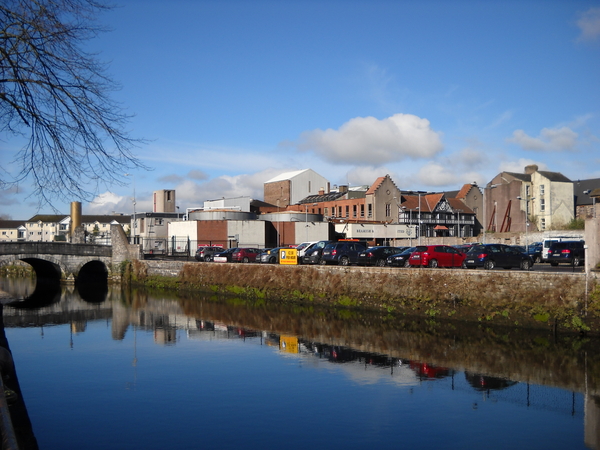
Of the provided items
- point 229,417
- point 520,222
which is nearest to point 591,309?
point 229,417

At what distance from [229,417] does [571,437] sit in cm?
766

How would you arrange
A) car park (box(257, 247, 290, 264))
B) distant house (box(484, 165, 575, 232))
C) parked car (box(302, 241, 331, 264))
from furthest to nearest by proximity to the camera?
distant house (box(484, 165, 575, 232)) → car park (box(257, 247, 290, 264)) → parked car (box(302, 241, 331, 264))

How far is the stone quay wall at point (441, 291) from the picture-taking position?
21.5m

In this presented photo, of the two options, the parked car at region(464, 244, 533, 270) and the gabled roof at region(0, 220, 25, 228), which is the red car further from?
the gabled roof at region(0, 220, 25, 228)

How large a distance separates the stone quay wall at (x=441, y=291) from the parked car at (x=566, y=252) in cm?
1465

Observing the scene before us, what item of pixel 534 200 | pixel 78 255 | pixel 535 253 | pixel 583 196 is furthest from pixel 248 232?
pixel 583 196

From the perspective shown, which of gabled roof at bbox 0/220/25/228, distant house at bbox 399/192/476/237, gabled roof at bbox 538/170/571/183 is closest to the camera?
gabled roof at bbox 538/170/571/183

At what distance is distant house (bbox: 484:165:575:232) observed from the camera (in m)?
76.9

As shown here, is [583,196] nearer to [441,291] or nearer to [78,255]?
[441,291]

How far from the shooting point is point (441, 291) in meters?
26.4

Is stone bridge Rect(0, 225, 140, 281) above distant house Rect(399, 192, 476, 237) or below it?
below

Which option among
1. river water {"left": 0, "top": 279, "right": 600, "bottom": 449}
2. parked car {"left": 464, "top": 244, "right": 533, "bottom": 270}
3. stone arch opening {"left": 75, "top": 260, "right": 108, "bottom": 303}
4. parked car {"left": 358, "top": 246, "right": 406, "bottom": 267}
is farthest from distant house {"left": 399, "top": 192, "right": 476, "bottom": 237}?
river water {"left": 0, "top": 279, "right": 600, "bottom": 449}

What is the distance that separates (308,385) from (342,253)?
22120 millimetres

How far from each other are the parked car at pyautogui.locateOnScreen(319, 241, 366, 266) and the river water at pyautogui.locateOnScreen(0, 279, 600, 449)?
9.57m
